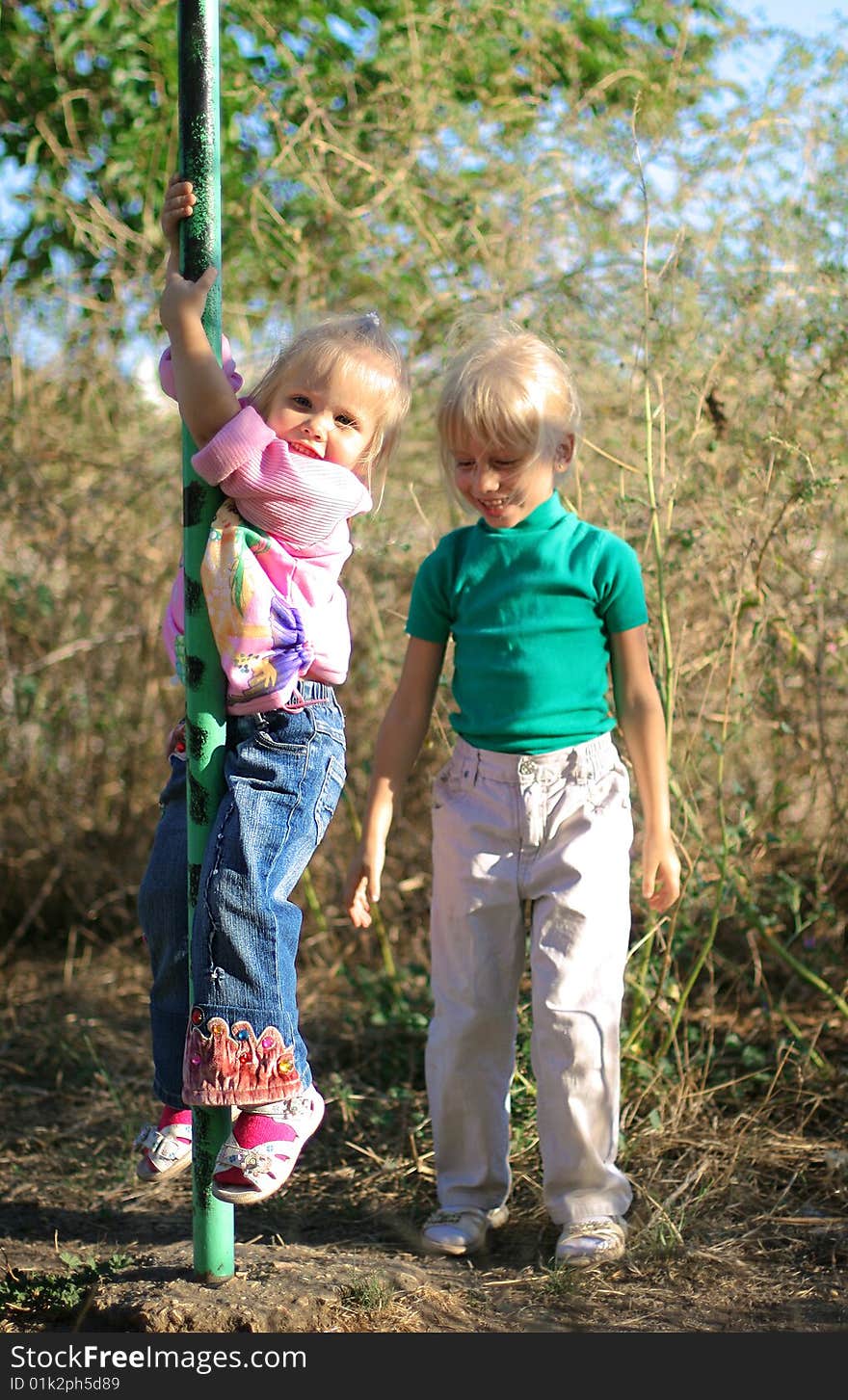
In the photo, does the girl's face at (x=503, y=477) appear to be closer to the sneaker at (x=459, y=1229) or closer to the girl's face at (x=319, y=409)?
the girl's face at (x=319, y=409)

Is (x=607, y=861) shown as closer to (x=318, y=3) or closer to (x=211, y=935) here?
(x=211, y=935)

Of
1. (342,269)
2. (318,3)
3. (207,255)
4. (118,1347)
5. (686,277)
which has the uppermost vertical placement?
(318,3)

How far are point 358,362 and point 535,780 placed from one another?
32.9 inches

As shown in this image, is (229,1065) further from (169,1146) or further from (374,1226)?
(374,1226)

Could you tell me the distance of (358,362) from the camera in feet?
6.98

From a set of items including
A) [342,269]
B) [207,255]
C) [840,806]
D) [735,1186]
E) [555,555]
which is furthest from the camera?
[342,269]

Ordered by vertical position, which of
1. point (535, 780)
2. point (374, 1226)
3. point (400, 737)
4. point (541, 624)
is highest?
point (541, 624)

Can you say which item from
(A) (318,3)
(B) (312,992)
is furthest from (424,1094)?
(A) (318,3)

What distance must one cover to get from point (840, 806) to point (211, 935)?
209cm

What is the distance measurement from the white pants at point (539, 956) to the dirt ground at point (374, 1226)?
0.57 feet

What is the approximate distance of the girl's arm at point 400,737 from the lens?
260 cm

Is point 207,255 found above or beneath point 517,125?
beneath

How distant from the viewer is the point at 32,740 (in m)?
4.46

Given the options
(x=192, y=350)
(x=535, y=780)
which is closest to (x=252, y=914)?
(x=535, y=780)
